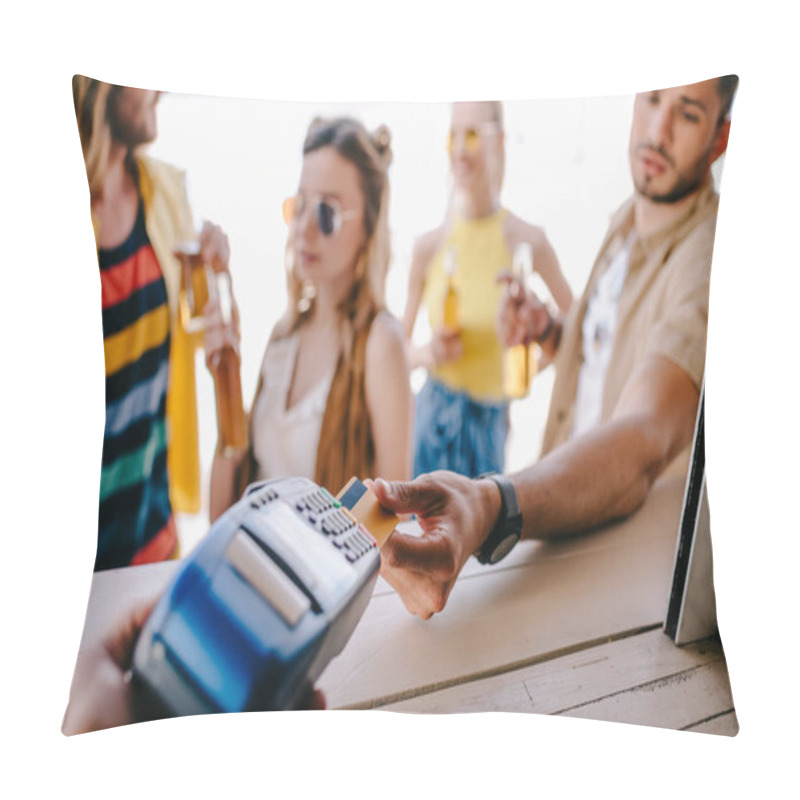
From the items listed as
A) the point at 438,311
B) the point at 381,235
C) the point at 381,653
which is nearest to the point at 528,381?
the point at 438,311

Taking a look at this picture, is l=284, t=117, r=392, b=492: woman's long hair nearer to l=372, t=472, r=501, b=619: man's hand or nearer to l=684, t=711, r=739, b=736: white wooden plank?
l=372, t=472, r=501, b=619: man's hand

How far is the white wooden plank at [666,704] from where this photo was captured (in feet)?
5.19

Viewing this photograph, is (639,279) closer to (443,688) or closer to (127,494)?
(443,688)

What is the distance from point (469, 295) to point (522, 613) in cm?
49

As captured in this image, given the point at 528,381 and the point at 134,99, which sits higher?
the point at 134,99

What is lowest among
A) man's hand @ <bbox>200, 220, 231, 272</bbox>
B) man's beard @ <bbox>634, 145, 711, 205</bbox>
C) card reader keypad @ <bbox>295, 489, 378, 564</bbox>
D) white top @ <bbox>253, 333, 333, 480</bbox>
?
card reader keypad @ <bbox>295, 489, 378, 564</bbox>

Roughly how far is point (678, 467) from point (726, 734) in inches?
16.1

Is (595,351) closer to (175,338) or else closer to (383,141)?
(383,141)

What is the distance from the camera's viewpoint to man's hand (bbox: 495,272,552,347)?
1581mm

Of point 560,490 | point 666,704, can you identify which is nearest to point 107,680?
point 560,490

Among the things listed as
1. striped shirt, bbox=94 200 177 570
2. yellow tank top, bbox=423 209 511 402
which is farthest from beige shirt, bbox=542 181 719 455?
striped shirt, bbox=94 200 177 570

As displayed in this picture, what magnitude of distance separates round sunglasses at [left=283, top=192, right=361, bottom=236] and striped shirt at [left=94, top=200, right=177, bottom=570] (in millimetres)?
212

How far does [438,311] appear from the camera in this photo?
1576 millimetres

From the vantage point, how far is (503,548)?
1605 mm
